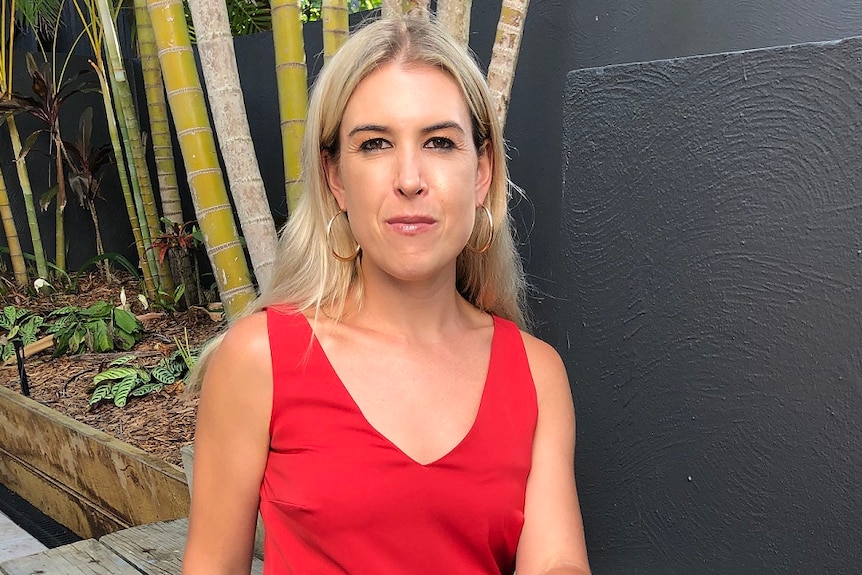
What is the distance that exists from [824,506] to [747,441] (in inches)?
6.8

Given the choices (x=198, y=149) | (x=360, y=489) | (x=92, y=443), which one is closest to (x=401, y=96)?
(x=360, y=489)

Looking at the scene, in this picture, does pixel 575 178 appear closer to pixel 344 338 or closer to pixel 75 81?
pixel 344 338

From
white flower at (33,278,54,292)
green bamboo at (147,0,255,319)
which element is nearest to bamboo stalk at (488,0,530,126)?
green bamboo at (147,0,255,319)

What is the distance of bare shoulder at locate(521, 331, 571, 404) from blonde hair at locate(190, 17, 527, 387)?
135mm

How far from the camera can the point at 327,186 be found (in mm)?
1374

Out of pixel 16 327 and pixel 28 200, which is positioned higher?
pixel 28 200

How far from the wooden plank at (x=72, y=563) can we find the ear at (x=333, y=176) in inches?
48.4

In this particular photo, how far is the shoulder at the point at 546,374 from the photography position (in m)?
1.42

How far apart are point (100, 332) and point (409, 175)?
12.5 feet

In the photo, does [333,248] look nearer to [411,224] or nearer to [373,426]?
[411,224]

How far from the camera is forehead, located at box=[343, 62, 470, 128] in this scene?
4.10 ft

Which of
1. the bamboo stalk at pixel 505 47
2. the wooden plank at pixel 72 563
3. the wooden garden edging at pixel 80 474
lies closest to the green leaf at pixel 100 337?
the wooden garden edging at pixel 80 474

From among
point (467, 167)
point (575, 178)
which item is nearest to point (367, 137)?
point (467, 167)

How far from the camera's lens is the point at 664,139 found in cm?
165
